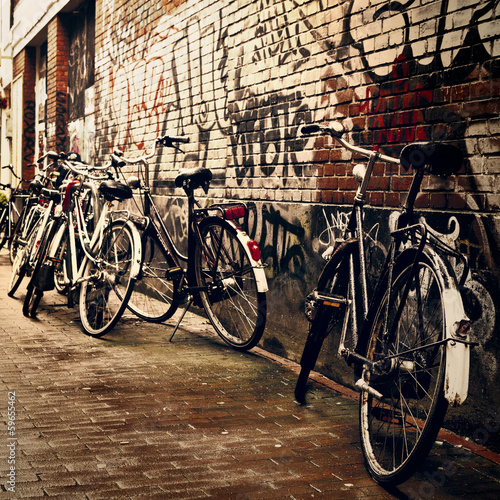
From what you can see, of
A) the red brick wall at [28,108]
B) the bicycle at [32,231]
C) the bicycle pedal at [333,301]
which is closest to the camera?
the bicycle pedal at [333,301]

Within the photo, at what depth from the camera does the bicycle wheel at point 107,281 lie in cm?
566

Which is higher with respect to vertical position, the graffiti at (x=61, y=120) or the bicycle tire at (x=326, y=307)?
the graffiti at (x=61, y=120)

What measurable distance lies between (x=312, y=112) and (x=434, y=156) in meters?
2.16

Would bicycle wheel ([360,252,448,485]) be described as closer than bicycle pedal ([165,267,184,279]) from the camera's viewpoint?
Yes

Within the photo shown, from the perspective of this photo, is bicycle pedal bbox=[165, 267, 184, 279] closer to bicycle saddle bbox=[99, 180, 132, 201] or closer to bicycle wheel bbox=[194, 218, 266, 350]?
bicycle wheel bbox=[194, 218, 266, 350]

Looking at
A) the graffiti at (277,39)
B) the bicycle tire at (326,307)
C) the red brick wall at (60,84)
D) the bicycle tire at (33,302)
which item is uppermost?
the red brick wall at (60,84)

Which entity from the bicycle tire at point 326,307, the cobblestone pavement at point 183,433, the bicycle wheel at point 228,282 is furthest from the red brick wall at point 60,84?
the bicycle tire at point 326,307

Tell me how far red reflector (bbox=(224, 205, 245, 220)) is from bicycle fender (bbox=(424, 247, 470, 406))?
107 inches

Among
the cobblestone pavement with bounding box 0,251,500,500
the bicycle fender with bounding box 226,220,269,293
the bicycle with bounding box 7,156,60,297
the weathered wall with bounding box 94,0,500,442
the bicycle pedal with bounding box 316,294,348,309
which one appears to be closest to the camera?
the cobblestone pavement with bounding box 0,251,500,500

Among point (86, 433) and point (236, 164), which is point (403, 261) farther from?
point (236, 164)

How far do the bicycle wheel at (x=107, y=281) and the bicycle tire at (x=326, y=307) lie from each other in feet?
6.90

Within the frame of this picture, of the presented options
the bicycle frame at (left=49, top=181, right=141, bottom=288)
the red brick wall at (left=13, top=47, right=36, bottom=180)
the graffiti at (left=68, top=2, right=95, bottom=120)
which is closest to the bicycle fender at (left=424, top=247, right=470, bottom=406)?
the bicycle frame at (left=49, top=181, right=141, bottom=288)

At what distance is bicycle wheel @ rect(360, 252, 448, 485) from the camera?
2852 millimetres

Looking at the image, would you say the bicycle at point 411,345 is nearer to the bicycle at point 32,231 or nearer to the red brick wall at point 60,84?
the bicycle at point 32,231
